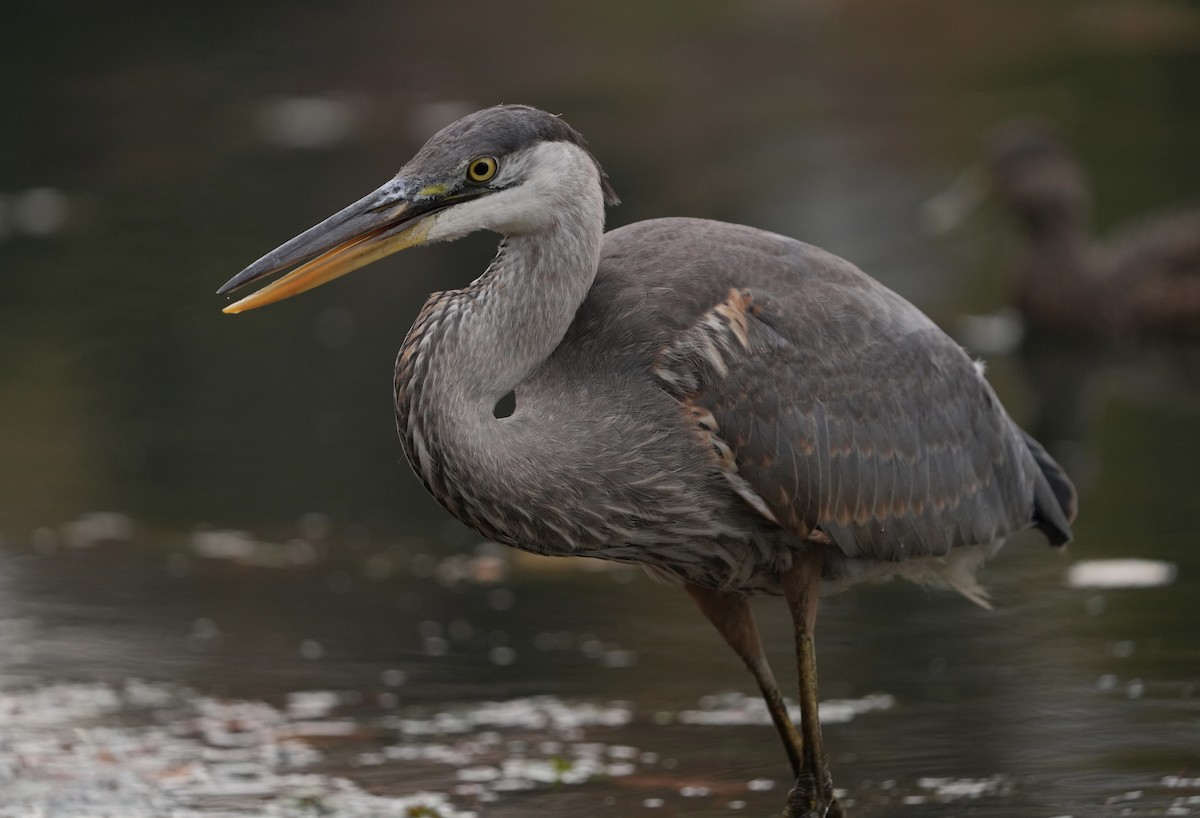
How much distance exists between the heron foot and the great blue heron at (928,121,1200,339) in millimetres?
7793

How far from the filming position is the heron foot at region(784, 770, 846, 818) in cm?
611

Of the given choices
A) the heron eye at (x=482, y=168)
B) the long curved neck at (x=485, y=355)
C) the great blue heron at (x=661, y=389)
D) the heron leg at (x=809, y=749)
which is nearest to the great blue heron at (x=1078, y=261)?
the great blue heron at (x=661, y=389)

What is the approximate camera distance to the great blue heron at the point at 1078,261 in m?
13.1

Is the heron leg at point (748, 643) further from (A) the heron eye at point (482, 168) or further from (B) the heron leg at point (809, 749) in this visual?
(A) the heron eye at point (482, 168)

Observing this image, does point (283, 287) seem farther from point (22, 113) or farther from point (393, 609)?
point (22, 113)

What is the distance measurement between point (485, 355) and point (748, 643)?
1.43 m

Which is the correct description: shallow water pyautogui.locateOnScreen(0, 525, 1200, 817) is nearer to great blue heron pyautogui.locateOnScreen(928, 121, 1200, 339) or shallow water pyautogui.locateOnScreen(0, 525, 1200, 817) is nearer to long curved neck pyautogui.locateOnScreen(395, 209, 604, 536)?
long curved neck pyautogui.locateOnScreen(395, 209, 604, 536)

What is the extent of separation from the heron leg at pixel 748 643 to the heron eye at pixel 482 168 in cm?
166

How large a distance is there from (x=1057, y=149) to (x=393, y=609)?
24.1 ft

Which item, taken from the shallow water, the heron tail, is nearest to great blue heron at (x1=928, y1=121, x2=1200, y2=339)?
the shallow water

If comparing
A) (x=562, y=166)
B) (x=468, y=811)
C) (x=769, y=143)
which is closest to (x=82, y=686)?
(x=468, y=811)

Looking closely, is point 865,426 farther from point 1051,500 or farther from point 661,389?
point 1051,500

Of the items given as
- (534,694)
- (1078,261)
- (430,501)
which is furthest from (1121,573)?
(1078,261)

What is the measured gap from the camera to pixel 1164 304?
13.2m
